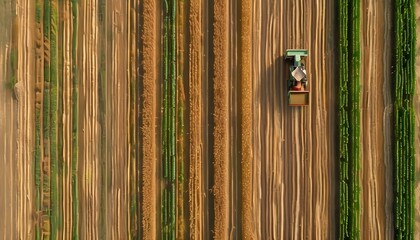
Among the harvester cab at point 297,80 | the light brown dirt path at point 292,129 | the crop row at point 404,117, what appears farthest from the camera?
the light brown dirt path at point 292,129

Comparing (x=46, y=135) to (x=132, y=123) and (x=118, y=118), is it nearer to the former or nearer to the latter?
(x=118, y=118)

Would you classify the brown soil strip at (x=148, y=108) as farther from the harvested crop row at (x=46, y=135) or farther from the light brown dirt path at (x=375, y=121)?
the light brown dirt path at (x=375, y=121)

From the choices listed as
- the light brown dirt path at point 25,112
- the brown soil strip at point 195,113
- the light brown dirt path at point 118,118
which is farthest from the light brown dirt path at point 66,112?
the brown soil strip at point 195,113

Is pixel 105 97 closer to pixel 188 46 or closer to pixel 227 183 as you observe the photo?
pixel 188 46

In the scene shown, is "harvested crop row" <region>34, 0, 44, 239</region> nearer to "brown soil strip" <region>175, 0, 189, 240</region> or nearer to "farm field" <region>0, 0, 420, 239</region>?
"farm field" <region>0, 0, 420, 239</region>

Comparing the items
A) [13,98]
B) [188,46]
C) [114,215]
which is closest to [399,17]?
[188,46]

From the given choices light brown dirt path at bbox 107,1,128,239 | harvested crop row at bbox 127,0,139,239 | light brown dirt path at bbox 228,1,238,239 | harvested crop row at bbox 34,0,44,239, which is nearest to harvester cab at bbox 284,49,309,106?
light brown dirt path at bbox 228,1,238,239
